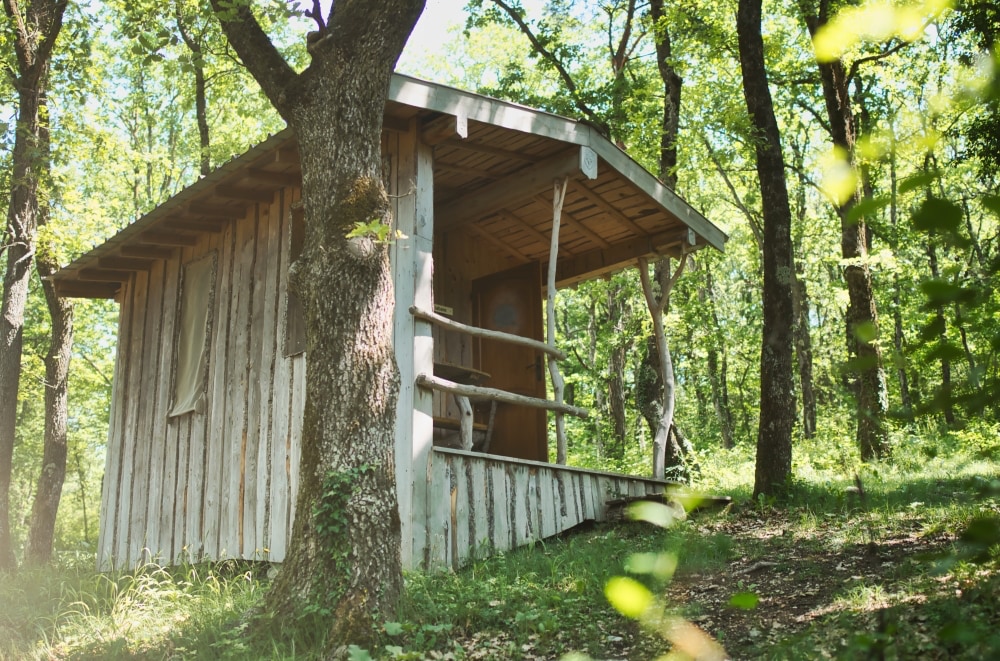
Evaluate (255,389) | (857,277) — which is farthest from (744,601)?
(857,277)

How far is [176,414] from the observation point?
9.20 m

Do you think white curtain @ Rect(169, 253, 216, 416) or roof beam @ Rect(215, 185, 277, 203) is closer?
roof beam @ Rect(215, 185, 277, 203)

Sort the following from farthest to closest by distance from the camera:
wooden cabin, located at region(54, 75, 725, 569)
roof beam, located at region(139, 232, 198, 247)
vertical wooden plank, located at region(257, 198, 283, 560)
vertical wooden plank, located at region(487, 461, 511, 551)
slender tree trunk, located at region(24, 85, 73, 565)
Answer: slender tree trunk, located at region(24, 85, 73, 565) < roof beam, located at region(139, 232, 198, 247) < vertical wooden plank, located at region(257, 198, 283, 560) < vertical wooden plank, located at region(487, 461, 511, 551) < wooden cabin, located at region(54, 75, 725, 569)

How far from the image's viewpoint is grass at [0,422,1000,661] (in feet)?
14.2

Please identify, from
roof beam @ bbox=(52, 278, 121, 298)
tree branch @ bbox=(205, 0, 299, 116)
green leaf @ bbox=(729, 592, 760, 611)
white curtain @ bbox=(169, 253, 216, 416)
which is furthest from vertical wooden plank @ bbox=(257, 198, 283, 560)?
green leaf @ bbox=(729, 592, 760, 611)

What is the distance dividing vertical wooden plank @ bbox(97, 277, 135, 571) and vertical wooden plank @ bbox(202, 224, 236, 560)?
2251 mm

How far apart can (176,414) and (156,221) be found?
213 cm

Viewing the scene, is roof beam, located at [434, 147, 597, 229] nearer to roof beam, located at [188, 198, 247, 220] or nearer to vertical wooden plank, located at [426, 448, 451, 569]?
roof beam, located at [188, 198, 247, 220]

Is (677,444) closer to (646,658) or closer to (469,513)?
(469,513)

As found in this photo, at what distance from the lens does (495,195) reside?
8.76 meters

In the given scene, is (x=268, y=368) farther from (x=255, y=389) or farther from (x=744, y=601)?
(x=744, y=601)

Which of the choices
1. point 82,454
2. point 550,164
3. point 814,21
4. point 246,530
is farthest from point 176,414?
point 82,454

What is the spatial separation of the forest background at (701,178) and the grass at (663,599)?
95cm

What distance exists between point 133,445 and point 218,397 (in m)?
2.15
